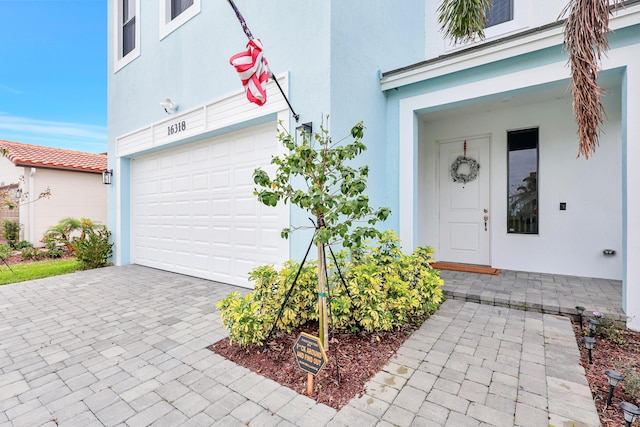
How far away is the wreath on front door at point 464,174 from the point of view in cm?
563

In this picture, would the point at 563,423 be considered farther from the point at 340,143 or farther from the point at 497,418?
the point at 340,143

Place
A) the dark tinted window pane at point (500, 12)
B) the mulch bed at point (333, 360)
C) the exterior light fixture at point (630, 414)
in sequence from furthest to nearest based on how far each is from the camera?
the dark tinted window pane at point (500, 12) → the mulch bed at point (333, 360) → the exterior light fixture at point (630, 414)

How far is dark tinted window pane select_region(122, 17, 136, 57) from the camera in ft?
22.6

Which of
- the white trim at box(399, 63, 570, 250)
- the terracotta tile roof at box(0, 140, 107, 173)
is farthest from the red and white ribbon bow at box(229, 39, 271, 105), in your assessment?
the terracotta tile roof at box(0, 140, 107, 173)

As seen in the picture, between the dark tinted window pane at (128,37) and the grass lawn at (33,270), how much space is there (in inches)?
203

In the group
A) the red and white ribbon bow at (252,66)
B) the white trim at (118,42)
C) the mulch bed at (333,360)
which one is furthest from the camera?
the white trim at (118,42)

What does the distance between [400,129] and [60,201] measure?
1114 cm

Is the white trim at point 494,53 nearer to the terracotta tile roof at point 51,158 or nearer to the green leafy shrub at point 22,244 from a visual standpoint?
the terracotta tile roof at point 51,158

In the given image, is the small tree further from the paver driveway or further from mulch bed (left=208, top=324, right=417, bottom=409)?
the paver driveway

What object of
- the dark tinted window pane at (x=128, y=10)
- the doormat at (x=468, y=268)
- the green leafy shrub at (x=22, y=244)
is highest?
the dark tinted window pane at (x=128, y=10)

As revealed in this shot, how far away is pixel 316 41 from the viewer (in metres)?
3.69

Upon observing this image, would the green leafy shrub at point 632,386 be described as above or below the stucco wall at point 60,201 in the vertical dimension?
below

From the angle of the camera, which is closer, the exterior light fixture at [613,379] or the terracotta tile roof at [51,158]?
the exterior light fixture at [613,379]

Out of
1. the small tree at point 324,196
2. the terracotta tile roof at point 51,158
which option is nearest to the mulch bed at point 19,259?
the terracotta tile roof at point 51,158
